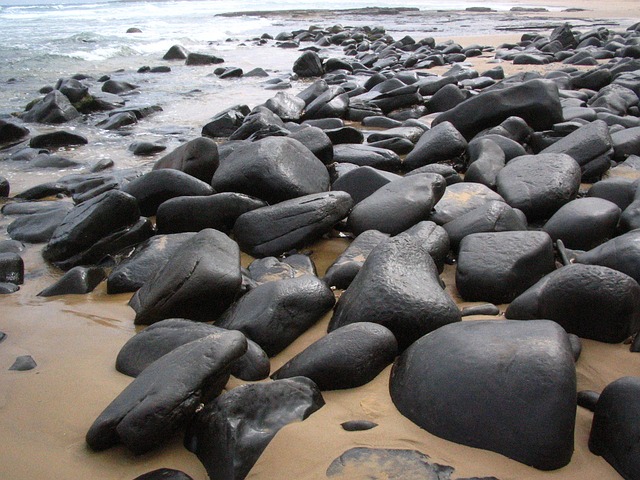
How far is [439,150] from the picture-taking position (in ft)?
14.6

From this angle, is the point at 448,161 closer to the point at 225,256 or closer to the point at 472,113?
the point at 472,113

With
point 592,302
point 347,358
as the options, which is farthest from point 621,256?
point 347,358

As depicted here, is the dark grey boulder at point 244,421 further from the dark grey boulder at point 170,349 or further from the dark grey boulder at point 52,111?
the dark grey boulder at point 52,111

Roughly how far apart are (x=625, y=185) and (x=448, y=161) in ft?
4.46

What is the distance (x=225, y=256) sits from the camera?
106 inches

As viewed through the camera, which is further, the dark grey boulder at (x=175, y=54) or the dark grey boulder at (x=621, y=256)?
A: the dark grey boulder at (x=175, y=54)

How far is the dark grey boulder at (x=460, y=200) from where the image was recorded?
328 cm

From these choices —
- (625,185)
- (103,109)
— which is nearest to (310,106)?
(103,109)

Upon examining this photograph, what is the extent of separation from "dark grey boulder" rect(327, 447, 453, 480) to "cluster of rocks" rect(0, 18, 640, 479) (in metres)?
0.14

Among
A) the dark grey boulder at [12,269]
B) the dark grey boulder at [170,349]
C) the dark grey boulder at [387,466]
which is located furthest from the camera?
the dark grey boulder at [12,269]

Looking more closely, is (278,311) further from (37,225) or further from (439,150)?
(439,150)

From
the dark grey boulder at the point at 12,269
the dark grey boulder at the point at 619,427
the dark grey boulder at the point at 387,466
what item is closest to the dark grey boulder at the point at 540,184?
the dark grey boulder at the point at 619,427

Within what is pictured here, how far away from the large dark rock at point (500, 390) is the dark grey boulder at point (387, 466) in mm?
139

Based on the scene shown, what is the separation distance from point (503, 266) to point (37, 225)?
2.87 meters
